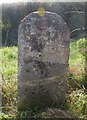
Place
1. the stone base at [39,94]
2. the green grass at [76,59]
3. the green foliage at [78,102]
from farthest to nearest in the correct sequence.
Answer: the green grass at [76,59] < the stone base at [39,94] < the green foliage at [78,102]

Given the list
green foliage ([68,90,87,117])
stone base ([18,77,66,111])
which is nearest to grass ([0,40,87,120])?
green foliage ([68,90,87,117])

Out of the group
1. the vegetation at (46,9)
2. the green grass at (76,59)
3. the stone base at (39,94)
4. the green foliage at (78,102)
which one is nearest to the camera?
the green foliage at (78,102)

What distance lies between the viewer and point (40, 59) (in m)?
5.06

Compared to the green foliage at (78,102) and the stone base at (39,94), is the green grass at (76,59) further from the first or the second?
the stone base at (39,94)

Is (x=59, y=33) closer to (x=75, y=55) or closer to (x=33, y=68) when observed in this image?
(x=33, y=68)

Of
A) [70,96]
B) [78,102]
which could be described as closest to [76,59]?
[70,96]

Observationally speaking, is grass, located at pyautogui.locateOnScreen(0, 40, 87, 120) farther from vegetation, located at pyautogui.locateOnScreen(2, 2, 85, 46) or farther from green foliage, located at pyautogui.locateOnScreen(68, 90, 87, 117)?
vegetation, located at pyautogui.locateOnScreen(2, 2, 85, 46)

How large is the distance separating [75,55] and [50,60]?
3694 mm

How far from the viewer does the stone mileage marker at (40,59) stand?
5.04 meters

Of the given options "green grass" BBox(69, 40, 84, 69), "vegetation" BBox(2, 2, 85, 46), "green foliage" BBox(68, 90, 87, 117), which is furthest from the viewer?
"vegetation" BBox(2, 2, 85, 46)

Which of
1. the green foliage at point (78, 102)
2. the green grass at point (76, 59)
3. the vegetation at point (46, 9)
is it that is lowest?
the green foliage at point (78, 102)

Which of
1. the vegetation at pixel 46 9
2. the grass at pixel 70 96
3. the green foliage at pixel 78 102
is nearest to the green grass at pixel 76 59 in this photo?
the grass at pixel 70 96

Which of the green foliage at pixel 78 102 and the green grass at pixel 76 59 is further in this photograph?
the green grass at pixel 76 59

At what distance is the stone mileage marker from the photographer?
16.5 feet
